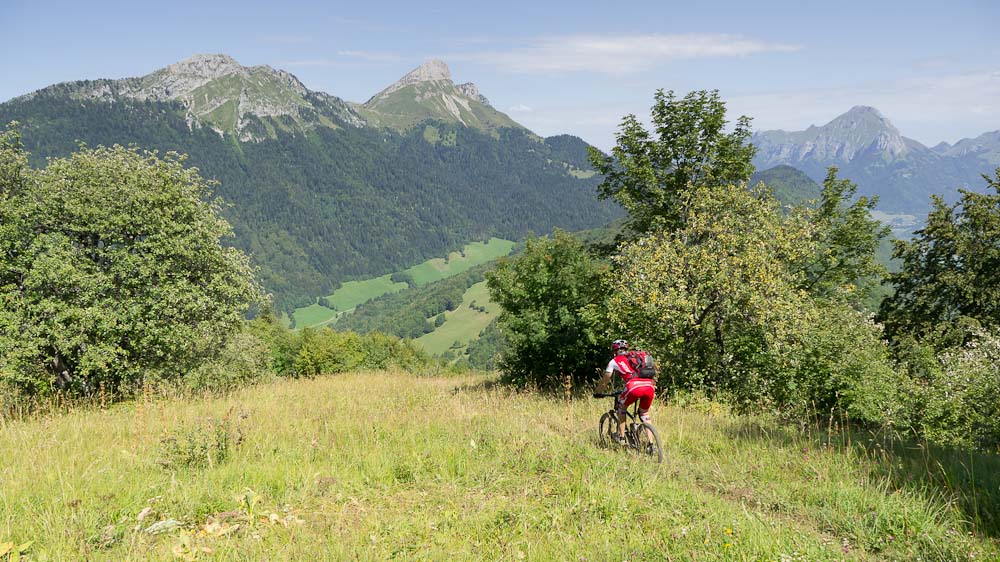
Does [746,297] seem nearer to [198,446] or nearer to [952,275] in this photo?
[198,446]

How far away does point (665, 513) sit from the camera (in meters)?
5.31

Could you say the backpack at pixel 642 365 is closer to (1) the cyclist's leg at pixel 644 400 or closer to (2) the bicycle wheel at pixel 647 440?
(1) the cyclist's leg at pixel 644 400

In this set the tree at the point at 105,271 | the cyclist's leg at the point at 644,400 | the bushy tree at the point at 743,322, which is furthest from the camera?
Answer: the bushy tree at the point at 743,322

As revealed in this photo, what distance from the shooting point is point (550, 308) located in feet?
59.3

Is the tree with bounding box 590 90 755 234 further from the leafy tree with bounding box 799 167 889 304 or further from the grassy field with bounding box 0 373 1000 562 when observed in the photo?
the grassy field with bounding box 0 373 1000 562

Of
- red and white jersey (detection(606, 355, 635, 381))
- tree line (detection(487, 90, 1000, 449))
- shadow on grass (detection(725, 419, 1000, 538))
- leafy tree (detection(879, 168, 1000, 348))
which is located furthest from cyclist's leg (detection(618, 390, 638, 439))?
leafy tree (detection(879, 168, 1000, 348))

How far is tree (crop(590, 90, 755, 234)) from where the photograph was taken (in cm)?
2169

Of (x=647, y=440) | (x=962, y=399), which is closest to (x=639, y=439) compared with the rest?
(x=647, y=440)

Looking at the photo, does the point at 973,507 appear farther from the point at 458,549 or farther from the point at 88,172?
the point at 88,172

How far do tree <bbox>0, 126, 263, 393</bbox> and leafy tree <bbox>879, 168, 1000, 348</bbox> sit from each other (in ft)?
115

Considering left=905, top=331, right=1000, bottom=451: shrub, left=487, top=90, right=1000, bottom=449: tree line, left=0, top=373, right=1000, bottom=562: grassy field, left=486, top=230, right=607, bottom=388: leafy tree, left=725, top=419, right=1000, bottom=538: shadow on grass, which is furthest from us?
left=486, top=230, right=607, bottom=388: leafy tree

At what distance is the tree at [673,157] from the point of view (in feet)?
71.2

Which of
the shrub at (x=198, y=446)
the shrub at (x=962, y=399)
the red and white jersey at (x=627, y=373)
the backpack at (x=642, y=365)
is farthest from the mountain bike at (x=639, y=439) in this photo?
the shrub at (x=962, y=399)

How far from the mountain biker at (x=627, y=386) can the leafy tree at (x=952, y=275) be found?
27.4 m
